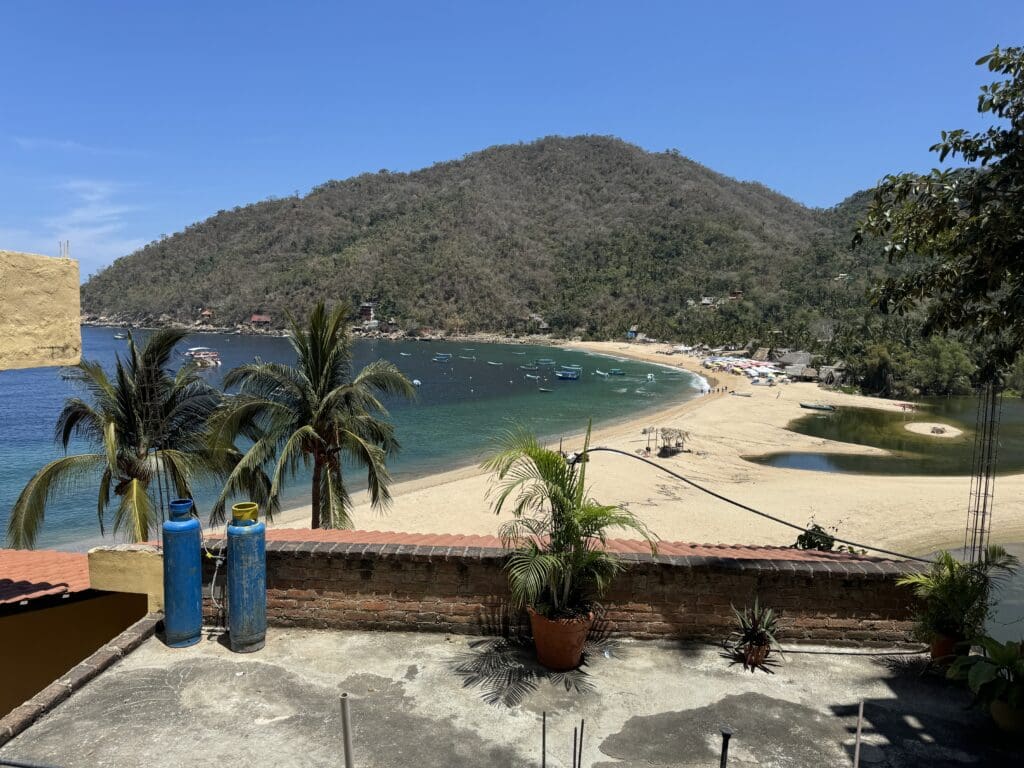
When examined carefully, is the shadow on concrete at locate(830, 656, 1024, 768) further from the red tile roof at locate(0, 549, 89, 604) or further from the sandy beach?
the sandy beach

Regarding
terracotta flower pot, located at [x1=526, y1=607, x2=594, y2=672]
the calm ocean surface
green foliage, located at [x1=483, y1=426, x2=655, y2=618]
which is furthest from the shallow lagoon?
terracotta flower pot, located at [x1=526, y1=607, x2=594, y2=672]

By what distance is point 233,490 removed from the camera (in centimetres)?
1212

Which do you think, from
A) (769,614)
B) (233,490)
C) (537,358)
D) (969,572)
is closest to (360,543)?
(769,614)

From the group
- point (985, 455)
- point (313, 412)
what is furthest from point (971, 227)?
point (313, 412)

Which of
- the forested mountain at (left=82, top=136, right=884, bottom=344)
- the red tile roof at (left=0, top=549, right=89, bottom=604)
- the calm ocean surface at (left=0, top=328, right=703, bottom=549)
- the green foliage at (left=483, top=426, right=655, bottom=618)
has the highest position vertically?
the forested mountain at (left=82, top=136, right=884, bottom=344)

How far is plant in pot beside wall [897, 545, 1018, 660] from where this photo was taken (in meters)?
5.28

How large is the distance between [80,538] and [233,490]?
16.4 metres

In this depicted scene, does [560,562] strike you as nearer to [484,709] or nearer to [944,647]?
[484,709]

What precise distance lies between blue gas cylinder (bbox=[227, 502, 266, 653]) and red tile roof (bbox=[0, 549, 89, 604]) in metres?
2.05

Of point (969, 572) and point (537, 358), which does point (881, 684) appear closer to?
point (969, 572)

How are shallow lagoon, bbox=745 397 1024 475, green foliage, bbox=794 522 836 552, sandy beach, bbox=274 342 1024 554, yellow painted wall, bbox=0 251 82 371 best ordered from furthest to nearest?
shallow lagoon, bbox=745 397 1024 475 → sandy beach, bbox=274 342 1024 554 → green foliage, bbox=794 522 836 552 → yellow painted wall, bbox=0 251 82 371

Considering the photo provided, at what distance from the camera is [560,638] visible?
5.19 metres

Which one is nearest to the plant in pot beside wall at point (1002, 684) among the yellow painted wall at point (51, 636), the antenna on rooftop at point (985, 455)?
the antenna on rooftop at point (985, 455)

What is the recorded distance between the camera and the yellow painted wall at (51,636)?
611cm
